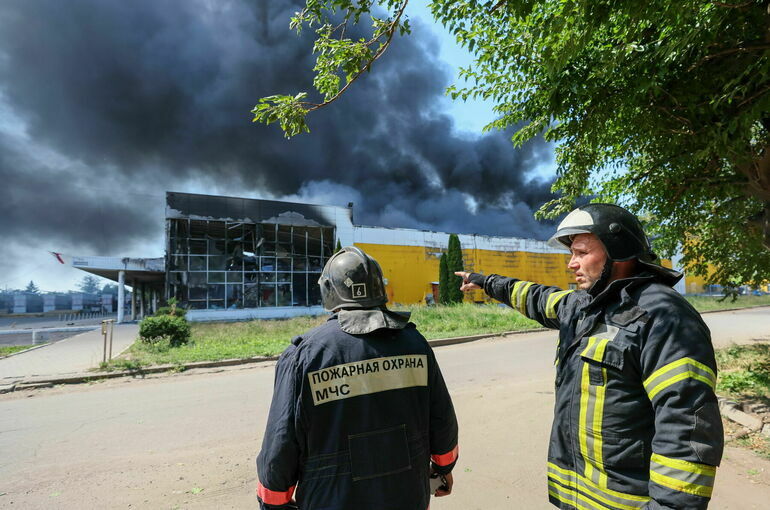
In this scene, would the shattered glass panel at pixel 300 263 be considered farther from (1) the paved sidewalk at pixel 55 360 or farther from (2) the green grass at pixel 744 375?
(2) the green grass at pixel 744 375

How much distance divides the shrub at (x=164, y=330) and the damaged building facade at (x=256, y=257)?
10.6m

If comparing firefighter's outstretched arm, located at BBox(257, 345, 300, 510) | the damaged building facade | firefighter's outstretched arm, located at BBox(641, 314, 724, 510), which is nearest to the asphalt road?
firefighter's outstretched arm, located at BBox(257, 345, 300, 510)

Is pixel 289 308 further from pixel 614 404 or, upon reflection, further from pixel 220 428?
pixel 614 404

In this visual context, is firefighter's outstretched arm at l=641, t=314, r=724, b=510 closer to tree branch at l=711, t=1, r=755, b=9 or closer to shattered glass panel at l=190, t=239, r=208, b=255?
tree branch at l=711, t=1, r=755, b=9

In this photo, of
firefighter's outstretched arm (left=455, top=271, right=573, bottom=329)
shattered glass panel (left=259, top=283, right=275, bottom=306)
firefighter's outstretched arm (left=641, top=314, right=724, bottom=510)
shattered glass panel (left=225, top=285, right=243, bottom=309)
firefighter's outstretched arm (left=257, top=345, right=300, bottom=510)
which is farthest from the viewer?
shattered glass panel (left=259, top=283, right=275, bottom=306)

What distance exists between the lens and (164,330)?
11.8 meters

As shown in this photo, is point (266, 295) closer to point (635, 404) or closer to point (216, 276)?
point (216, 276)

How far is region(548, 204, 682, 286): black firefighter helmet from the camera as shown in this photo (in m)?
1.83

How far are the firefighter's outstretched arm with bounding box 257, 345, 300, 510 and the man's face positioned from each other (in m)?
1.47

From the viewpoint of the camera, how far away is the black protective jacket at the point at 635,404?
1.35 meters

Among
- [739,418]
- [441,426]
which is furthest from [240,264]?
[441,426]

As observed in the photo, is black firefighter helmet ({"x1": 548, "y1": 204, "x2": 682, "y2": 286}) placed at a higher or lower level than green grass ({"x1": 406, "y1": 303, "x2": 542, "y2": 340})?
higher

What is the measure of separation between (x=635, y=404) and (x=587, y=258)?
714mm

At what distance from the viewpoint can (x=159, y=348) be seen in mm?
11062
